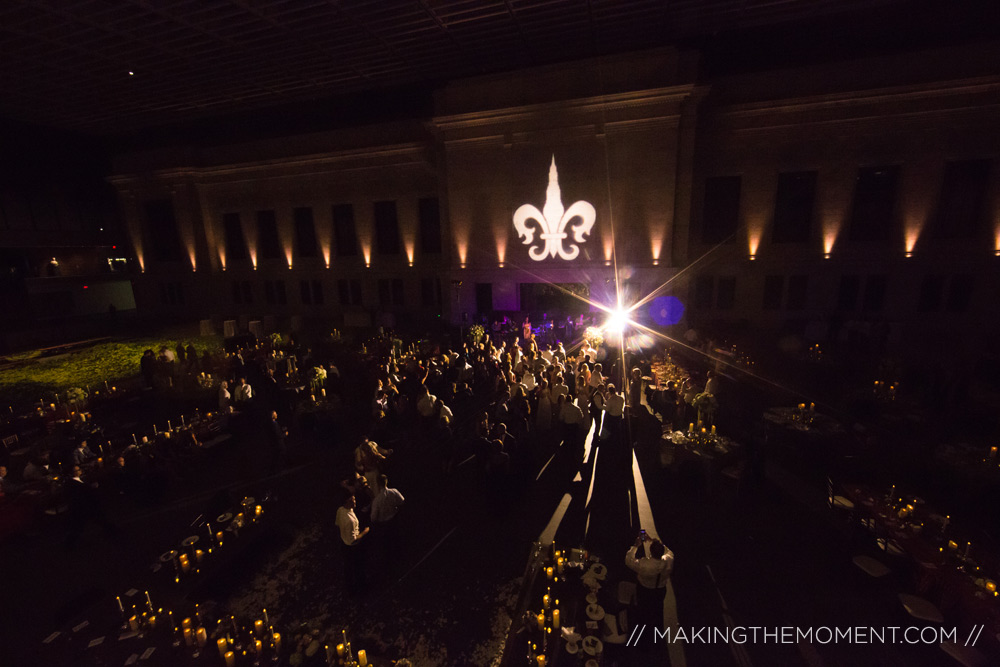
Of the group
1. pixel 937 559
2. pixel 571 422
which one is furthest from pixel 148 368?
pixel 937 559

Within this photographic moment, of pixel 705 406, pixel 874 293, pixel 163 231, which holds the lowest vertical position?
pixel 705 406

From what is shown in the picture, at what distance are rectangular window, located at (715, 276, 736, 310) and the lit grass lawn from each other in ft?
78.9

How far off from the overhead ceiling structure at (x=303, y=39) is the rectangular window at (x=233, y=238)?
23.0 feet

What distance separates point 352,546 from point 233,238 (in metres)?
28.2

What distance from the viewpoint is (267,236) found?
27016 mm

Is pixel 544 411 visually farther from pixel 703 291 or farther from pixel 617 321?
pixel 703 291

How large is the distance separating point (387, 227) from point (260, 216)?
8.98 m

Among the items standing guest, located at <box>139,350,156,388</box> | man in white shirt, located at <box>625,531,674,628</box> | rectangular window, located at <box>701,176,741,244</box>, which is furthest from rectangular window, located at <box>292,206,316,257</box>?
man in white shirt, located at <box>625,531,674,628</box>

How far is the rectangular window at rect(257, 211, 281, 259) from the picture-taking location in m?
26.6

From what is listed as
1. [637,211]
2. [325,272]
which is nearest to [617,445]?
[637,211]

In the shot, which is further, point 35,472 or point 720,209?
point 720,209

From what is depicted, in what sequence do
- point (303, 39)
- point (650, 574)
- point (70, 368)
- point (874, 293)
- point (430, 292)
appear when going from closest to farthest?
point (650, 574) < point (303, 39) < point (70, 368) < point (874, 293) < point (430, 292)

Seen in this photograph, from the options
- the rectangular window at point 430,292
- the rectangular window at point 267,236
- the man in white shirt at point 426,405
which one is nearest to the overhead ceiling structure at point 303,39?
the rectangular window at point 267,236

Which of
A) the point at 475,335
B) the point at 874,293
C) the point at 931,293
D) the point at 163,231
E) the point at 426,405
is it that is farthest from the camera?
the point at 163,231
